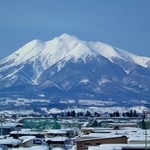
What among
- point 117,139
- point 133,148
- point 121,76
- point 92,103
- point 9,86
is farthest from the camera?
point 121,76

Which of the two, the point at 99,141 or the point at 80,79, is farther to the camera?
the point at 80,79

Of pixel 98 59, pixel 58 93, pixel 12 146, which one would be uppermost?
pixel 98 59

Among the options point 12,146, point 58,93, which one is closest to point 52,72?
point 58,93

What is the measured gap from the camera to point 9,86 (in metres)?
172

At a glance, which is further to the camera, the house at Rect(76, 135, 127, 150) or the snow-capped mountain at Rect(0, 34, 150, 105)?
the snow-capped mountain at Rect(0, 34, 150, 105)

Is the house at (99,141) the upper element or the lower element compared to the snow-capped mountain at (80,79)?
lower

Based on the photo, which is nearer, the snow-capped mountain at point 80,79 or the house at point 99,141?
the house at point 99,141

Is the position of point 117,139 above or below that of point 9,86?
below

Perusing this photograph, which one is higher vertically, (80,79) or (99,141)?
(80,79)

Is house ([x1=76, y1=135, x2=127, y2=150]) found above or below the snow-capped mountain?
below

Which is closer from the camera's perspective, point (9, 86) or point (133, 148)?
point (133, 148)

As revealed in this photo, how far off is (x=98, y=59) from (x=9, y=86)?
118 feet

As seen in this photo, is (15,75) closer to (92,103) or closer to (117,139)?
(92,103)

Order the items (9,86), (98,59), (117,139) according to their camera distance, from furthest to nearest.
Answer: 1. (98,59)
2. (9,86)
3. (117,139)
